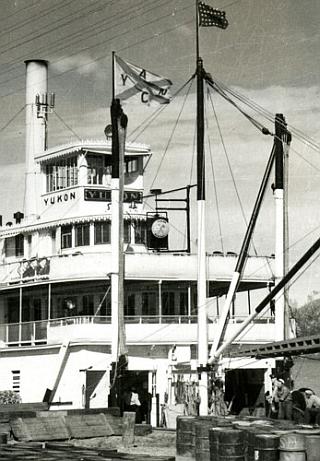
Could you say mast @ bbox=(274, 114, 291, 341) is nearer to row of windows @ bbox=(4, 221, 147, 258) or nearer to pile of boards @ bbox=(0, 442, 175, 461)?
row of windows @ bbox=(4, 221, 147, 258)

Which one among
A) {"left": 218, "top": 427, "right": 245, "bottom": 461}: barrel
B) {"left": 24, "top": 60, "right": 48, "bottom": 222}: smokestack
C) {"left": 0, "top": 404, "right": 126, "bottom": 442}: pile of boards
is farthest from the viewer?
{"left": 24, "top": 60, "right": 48, "bottom": 222}: smokestack

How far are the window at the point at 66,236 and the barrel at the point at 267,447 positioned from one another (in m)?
25.7

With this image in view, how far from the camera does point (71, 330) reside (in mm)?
37500

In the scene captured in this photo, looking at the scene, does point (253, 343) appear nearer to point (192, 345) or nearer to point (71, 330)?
point (192, 345)

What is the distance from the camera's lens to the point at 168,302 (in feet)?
138

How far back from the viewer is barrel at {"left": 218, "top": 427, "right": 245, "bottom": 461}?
18.5m

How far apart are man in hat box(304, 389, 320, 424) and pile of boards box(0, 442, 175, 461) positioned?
337cm

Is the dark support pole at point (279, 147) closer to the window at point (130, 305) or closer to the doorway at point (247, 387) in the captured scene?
the doorway at point (247, 387)

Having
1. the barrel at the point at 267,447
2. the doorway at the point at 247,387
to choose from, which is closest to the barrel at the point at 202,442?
the barrel at the point at 267,447

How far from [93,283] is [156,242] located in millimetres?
3429

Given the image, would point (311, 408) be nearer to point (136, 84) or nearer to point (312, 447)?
point (312, 447)

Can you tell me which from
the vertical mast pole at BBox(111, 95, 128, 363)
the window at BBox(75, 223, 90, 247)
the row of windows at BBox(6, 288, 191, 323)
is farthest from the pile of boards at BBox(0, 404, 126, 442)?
the window at BBox(75, 223, 90, 247)

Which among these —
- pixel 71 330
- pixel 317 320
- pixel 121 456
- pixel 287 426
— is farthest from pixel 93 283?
pixel 317 320

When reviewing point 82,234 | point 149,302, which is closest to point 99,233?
point 82,234
